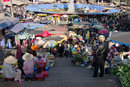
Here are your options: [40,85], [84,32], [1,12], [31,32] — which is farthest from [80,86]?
[84,32]

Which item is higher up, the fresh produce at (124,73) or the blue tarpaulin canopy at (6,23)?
the blue tarpaulin canopy at (6,23)

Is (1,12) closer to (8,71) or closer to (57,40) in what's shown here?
(57,40)

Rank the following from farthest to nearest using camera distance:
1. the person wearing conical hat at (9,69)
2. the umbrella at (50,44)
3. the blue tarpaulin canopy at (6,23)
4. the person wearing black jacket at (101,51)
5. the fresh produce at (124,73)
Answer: the umbrella at (50,44), the blue tarpaulin canopy at (6,23), the person wearing conical hat at (9,69), the person wearing black jacket at (101,51), the fresh produce at (124,73)

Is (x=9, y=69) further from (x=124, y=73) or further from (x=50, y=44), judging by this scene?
(x=50, y=44)

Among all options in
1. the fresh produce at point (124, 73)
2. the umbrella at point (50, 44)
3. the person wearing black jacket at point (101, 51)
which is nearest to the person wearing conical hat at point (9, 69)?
the person wearing black jacket at point (101, 51)

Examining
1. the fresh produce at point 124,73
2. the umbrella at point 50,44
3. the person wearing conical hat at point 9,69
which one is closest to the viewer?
the fresh produce at point 124,73

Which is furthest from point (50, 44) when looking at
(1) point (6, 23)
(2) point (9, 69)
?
(2) point (9, 69)

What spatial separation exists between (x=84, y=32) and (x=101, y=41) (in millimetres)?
12254

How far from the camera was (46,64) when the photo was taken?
8164 mm

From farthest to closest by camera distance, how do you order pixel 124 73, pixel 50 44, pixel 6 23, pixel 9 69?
pixel 50 44
pixel 6 23
pixel 9 69
pixel 124 73

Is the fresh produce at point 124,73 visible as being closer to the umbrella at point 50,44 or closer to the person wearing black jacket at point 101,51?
the person wearing black jacket at point 101,51

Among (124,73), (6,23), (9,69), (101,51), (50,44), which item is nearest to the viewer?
(124,73)

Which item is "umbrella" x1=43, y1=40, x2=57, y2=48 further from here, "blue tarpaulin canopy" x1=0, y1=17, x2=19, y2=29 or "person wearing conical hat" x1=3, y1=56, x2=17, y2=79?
"person wearing conical hat" x1=3, y1=56, x2=17, y2=79

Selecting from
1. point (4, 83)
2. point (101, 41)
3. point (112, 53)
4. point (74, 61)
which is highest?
point (101, 41)
